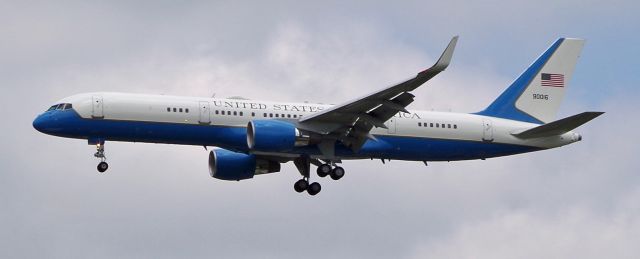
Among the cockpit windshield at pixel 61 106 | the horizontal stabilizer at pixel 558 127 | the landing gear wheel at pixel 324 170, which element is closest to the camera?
the cockpit windshield at pixel 61 106

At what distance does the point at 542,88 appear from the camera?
76.9 meters

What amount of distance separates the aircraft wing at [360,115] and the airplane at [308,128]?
4cm

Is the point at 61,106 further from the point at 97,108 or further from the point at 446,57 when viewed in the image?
the point at 446,57

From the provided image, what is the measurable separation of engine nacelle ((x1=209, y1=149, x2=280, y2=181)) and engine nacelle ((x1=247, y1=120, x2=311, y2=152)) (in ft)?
18.5

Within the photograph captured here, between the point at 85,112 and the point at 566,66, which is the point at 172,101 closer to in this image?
the point at 85,112

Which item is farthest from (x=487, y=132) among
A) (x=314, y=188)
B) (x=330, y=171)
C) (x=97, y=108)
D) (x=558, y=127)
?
(x=97, y=108)

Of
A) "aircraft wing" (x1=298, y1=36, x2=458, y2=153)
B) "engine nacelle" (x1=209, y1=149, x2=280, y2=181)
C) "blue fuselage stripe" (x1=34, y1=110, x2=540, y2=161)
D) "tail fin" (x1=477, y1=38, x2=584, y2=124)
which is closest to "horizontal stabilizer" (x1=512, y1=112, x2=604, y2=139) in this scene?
"tail fin" (x1=477, y1=38, x2=584, y2=124)

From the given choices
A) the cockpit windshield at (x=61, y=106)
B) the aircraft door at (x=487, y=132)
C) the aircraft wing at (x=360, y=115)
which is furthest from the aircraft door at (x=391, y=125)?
the cockpit windshield at (x=61, y=106)

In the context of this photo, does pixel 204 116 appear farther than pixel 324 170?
No

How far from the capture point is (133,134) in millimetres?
67500

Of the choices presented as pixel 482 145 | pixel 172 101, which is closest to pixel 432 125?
pixel 482 145

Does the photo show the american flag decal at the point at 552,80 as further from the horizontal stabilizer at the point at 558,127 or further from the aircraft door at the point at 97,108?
the aircraft door at the point at 97,108

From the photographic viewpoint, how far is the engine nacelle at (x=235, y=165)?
7338cm

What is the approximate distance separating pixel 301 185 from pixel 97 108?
10749 millimetres
